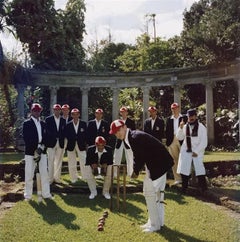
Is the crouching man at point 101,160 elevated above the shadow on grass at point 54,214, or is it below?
above

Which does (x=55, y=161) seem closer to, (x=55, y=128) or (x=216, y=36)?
(x=55, y=128)

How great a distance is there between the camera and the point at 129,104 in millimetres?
30938

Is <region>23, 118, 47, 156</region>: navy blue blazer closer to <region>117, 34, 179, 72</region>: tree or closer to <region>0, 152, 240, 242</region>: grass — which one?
<region>0, 152, 240, 242</region>: grass

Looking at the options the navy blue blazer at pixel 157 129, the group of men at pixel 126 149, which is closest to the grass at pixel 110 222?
the group of men at pixel 126 149

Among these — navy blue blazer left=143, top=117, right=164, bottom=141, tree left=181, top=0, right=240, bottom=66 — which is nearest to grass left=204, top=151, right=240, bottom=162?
navy blue blazer left=143, top=117, right=164, bottom=141

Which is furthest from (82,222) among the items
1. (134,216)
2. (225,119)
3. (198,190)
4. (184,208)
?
(225,119)

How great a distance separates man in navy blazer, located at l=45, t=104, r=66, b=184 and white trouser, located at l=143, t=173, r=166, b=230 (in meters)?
4.50

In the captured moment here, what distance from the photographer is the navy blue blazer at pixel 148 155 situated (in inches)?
238

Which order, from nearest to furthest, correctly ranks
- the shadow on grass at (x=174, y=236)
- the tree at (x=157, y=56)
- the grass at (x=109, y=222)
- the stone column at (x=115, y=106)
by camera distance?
the shadow on grass at (x=174, y=236), the grass at (x=109, y=222), the stone column at (x=115, y=106), the tree at (x=157, y=56)

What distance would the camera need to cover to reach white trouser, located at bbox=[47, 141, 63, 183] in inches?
403

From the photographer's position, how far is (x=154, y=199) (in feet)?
19.7

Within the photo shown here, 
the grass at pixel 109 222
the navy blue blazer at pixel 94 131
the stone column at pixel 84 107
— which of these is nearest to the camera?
the grass at pixel 109 222

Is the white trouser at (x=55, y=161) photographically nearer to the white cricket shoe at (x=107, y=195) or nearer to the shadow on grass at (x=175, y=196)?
the white cricket shoe at (x=107, y=195)

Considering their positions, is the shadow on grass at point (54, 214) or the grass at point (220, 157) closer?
the shadow on grass at point (54, 214)
